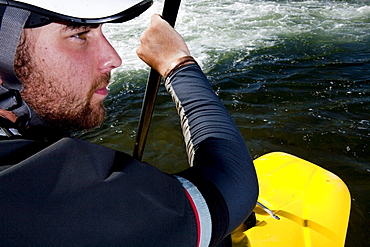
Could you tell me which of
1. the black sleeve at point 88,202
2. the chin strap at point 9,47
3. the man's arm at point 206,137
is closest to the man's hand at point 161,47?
the man's arm at point 206,137

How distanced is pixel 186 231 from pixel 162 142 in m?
3.31

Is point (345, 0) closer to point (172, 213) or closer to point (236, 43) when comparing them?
point (236, 43)

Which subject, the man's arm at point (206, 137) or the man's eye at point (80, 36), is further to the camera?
the man's eye at point (80, 36)

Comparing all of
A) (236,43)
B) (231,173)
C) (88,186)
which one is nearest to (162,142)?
(231,173)

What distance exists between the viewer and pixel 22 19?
0.96 metres

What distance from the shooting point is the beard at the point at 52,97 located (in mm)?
1035

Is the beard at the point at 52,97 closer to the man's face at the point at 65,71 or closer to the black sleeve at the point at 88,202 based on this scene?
the man's face at the point at 65,71

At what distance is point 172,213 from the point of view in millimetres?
755

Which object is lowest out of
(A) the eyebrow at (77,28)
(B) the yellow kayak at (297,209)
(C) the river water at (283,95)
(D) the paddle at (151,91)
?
(C) the river water at (283,95)

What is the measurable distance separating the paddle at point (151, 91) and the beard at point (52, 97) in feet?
1.68

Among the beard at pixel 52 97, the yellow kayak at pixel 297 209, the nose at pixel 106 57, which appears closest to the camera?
the beard at pixel 52 97

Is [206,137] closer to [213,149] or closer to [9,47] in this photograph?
[213,149]

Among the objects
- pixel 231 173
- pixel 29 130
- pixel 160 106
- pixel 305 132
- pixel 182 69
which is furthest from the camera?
pixel 160 106

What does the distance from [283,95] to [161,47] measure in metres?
3.95
